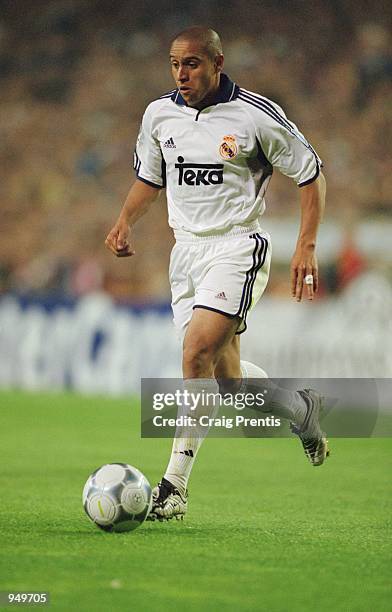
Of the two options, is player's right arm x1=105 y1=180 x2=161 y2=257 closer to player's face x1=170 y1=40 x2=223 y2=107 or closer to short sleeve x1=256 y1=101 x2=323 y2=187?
player's face x1=170 y1=40 x2=223 y2=107

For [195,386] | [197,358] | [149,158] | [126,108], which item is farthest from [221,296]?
[126,108]

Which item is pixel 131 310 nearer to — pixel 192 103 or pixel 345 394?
pixel 345 394

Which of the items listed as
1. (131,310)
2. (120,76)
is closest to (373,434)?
(131,310)

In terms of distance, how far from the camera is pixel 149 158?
568cm

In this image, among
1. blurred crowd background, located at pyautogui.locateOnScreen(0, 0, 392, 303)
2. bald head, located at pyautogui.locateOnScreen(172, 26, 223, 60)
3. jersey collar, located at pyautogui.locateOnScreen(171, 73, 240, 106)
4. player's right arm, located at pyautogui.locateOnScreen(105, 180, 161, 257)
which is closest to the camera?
bald head, located at pyautogui.locateOnScreen(172, 26, 223, 60)

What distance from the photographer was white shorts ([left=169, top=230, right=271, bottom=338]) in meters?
5.30

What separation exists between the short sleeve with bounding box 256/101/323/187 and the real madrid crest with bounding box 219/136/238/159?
124 mm

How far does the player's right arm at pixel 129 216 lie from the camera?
5559 millimetres

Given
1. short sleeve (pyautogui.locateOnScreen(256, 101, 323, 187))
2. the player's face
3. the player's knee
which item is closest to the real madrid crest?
short sleeve (pyautogui.locateOnScreen(256, 101, 323, 187))

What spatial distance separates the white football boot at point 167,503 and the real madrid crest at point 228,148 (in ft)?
4.97

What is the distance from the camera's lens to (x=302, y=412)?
5.82 metres

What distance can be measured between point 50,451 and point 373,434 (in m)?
3.40

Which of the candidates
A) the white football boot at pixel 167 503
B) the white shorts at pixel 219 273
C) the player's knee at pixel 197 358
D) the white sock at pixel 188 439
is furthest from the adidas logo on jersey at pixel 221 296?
the white football boot at pixel 167 503

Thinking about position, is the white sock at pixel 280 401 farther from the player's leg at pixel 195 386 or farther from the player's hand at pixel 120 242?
the player's hand at pixel 120 242
